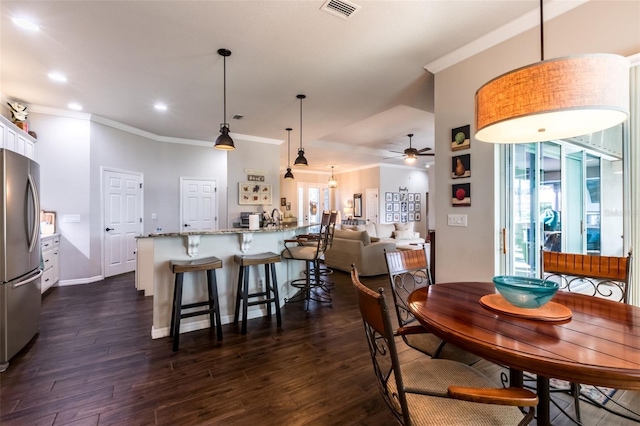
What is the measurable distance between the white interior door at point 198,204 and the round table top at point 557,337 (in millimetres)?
6221

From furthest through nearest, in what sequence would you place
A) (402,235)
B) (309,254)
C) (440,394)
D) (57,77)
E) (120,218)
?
(402,235), (120,218), (309,254), (57,77), (440,394)

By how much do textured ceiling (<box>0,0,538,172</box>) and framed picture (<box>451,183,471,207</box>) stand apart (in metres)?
1.42

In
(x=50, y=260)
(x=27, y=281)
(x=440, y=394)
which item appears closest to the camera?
(x=440, y=394)

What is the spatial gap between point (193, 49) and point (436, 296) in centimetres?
322

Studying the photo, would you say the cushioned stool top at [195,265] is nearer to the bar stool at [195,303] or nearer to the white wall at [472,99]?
the bar stool at [195,303]

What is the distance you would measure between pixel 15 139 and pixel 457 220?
566 cm

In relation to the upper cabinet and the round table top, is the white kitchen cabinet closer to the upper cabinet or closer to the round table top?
the upper cabinet

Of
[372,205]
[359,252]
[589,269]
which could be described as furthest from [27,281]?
[372,205]

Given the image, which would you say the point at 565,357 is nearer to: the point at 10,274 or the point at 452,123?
the point at 452,123

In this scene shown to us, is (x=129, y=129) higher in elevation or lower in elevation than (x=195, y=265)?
higher

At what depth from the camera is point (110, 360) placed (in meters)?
2.40

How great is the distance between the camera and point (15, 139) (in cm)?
374

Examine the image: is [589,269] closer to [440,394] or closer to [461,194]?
[461,194]

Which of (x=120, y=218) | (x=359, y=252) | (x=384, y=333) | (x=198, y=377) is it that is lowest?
(x=198, y=377)
